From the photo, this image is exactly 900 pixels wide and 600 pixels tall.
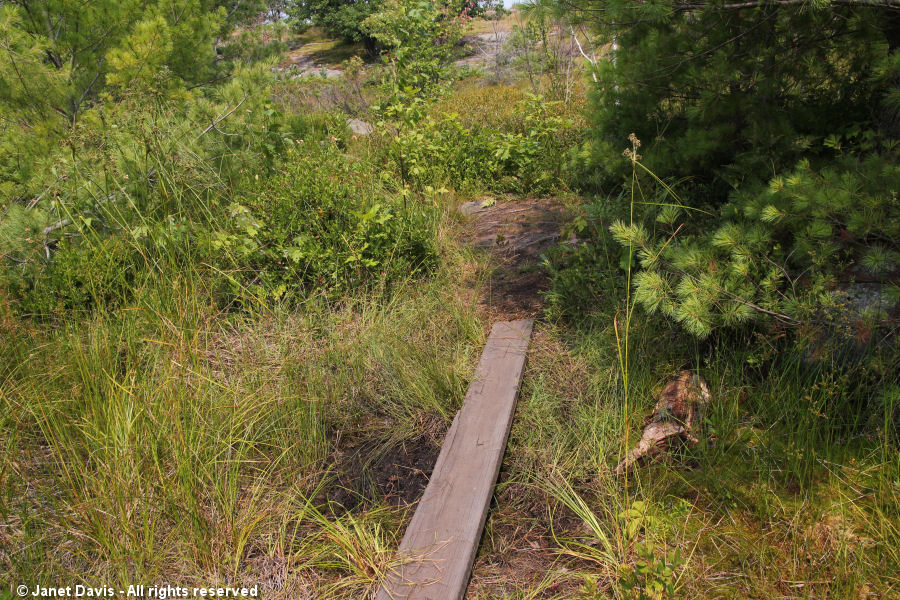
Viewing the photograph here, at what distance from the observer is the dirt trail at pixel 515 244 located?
3.79 m

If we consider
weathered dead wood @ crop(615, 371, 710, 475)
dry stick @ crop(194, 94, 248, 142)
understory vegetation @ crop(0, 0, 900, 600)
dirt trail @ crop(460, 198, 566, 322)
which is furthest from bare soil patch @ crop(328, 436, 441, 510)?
dry stick @ crop(194, 94, 248, 142)

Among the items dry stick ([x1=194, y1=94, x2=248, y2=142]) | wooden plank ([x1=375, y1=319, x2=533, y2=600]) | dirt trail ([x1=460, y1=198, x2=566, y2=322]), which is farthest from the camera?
dry stick ([x1=194, y1=94, x2=248, y2=142])

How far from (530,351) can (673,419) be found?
0.96m

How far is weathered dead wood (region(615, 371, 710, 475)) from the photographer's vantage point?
247 centimetres

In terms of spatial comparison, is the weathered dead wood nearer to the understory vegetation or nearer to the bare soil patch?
the understory vegetation

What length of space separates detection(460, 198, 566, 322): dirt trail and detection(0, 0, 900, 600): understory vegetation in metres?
0.11

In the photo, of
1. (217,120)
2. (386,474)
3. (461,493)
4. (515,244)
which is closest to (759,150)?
(515,244)

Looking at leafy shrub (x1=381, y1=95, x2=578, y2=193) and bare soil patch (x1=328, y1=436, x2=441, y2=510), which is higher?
leafy shrub (x1=381, y1=95, x2=578, y2=193)

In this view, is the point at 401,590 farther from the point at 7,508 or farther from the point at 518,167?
the point at 518,167

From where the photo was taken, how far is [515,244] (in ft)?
14.9

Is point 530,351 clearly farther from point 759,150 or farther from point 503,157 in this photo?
point 503,157

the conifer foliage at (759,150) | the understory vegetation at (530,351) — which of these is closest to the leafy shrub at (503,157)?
the understory vegetation at (530,351)

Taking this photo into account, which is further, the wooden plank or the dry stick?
the dry stick

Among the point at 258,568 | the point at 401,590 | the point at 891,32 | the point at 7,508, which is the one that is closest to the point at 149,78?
the point at 7,508
